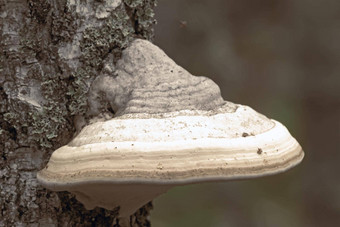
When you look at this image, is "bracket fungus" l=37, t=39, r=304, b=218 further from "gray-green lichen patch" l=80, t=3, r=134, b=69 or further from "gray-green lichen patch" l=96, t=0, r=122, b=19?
"gray-green lichen patch" l=96, t=0, r=122, b=19

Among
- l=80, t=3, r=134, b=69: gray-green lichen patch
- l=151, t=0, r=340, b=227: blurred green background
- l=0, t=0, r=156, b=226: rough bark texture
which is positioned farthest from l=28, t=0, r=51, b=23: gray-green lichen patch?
l=151, t=0, r=340, b=227: blurred green background

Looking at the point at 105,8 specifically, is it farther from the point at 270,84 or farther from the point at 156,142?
the point at 270,84

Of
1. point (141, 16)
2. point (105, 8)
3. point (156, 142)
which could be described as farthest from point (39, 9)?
point (156, 142)

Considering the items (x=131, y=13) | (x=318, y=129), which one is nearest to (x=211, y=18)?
(x=318, y=129)

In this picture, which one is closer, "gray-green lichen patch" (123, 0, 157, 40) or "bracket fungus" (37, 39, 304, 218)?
"bracket fungus" (37, 39, 304, 218)

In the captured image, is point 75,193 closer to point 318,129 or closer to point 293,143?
point 293,143

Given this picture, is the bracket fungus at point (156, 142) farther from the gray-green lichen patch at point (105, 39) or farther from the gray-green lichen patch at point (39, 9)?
the gray-green lichen patch at point (39, 9)
